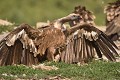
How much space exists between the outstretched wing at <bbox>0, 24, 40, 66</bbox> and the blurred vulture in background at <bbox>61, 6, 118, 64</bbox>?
746 mm

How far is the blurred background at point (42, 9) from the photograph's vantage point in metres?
25.9

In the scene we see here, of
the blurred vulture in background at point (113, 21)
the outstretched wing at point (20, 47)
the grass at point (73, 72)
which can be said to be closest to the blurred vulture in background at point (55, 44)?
the outstretched wing at point (20, 47)

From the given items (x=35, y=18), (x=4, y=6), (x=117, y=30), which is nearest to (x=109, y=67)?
(x=117, y=30)

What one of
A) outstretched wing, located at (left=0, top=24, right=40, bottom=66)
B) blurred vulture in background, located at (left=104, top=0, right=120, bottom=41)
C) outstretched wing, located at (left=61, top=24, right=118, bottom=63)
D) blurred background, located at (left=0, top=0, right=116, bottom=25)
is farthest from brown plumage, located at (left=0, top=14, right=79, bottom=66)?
blurred background, located at (left=0, top=0, right=116, bottom=25)

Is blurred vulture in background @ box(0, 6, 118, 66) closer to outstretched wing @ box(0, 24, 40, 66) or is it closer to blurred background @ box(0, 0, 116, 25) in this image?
outstretched wing @ box(0, 24, 40, 66)

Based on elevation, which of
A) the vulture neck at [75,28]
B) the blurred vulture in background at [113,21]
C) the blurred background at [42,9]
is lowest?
the vulture neck at [75,28]

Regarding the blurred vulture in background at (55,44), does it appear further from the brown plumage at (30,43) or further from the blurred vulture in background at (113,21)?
the blurred vulture in background at (113,21)

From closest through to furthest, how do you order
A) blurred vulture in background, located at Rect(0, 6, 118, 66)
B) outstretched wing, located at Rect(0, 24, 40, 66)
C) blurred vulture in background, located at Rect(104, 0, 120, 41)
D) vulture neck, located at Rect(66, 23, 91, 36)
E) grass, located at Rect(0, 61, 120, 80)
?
grass, located at Rect(0, 61, 120, 80), outstretched wing, located at Rect(0, 24, 40, 66), blurred vulture in background, located at Rect(0, 6, 118, 66), vulture neck, located at Rect(66, 23, 91, 36), blurred vulture in background, located at Rect(104, 0, 120, 41)

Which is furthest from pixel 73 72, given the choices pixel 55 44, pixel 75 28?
pixel 75 28

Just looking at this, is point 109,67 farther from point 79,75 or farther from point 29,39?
point 29,39

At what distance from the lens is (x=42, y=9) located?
28.0 metres

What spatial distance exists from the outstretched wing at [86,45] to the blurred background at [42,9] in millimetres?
12212

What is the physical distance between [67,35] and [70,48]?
0.96 feet

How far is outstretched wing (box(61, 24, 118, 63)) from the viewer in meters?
12.8
